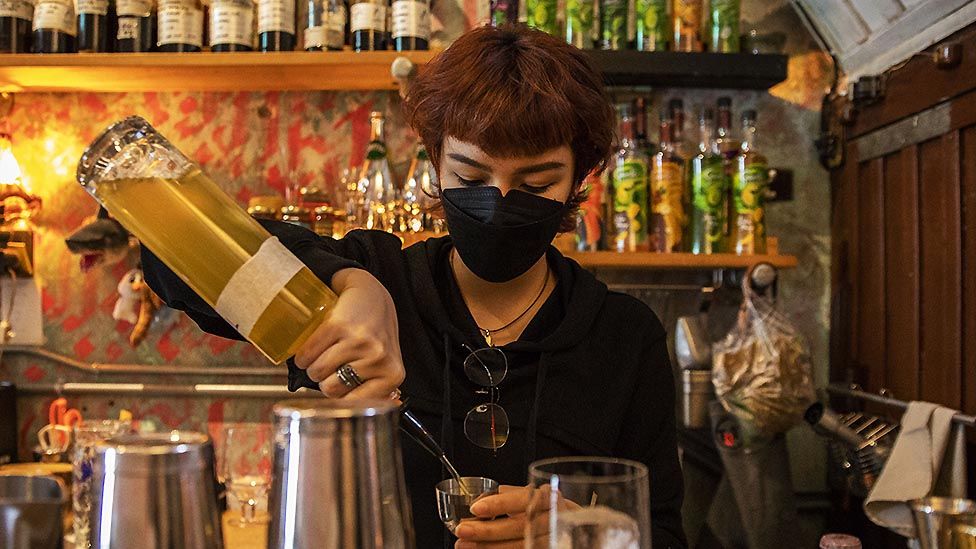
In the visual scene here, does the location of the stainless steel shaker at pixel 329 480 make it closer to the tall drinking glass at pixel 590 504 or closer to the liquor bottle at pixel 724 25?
the tall drinking glass at pixel 590 504

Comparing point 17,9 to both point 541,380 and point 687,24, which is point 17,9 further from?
point 541,380

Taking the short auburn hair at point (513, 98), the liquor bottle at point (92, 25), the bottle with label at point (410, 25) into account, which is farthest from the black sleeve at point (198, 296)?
the liquor bottle at point (92, 25)

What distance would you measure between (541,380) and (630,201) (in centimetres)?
110

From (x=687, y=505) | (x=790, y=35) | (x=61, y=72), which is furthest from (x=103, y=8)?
(x=687, y=505)

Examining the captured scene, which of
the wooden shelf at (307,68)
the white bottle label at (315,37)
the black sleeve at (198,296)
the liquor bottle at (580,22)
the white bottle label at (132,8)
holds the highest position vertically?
the white bottle label at (132,8)

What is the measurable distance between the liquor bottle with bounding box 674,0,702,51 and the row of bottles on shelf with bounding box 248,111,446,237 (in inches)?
29.7

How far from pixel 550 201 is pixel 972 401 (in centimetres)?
117

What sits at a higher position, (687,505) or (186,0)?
(186,0)

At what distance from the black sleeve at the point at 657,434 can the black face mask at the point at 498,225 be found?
27 cm

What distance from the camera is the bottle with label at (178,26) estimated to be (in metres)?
2.31

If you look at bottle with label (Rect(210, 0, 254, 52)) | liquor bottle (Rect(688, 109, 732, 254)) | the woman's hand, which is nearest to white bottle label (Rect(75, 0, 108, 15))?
bottle with label (Rect(210, 0, 254, 52))

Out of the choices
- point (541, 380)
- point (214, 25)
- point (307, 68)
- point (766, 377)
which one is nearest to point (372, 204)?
point (307, 68)

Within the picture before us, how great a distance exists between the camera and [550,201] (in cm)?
118

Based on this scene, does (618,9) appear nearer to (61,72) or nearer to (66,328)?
(61,72)
